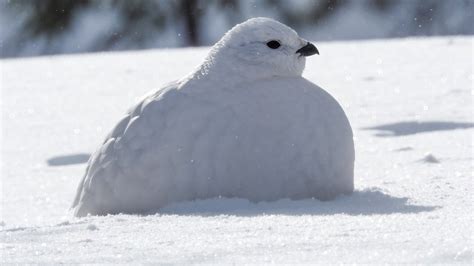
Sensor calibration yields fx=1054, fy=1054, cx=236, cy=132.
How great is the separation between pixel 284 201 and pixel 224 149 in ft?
0.67

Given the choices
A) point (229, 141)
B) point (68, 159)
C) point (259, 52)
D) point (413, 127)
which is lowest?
point (68, 159)

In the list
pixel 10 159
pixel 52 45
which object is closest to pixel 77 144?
pixel 10 159

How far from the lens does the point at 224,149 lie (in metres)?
2.72

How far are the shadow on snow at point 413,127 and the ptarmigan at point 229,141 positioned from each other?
1.44m

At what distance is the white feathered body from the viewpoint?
2.71 metres

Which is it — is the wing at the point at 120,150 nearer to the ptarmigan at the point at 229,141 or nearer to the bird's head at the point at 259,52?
the ptarmigan at the point at 229,141

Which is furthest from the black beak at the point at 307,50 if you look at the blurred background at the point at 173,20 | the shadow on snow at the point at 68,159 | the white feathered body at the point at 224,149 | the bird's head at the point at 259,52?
the blurred background at the point at 173,20

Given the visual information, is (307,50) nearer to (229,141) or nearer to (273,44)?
(273,44)

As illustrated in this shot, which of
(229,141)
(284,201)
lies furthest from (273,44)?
(284,201)

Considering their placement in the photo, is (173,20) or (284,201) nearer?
(284,201)

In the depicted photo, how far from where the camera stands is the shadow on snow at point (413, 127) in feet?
14.1

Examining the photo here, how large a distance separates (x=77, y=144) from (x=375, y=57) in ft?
9.21

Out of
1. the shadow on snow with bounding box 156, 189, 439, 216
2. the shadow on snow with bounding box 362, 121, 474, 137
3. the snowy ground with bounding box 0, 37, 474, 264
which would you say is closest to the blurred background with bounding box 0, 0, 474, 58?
the snowy ground with bounding box 0, 37, 474, 264

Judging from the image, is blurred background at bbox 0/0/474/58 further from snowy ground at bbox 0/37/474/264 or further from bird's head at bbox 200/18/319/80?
bird's head at bbox 200/18/319/80
